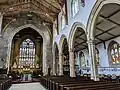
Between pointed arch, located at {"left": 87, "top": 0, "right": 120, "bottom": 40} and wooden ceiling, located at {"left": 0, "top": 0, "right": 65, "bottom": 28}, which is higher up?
wooden ceiling, located at {"left": 0, "top": 0, "right": 65, "bottom": 28}

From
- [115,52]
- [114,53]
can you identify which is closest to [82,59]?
[114,53]

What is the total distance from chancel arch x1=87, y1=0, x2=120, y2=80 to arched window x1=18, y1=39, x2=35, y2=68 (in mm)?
13575

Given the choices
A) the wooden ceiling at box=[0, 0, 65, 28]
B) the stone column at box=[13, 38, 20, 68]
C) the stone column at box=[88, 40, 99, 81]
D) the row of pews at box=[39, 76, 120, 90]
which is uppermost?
the wooden ceiling at box=[0, 0, 65, 28]

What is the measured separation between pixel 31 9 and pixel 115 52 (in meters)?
12.8

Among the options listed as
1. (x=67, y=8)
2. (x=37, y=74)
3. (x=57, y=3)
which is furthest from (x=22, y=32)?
(x=67, y=8)

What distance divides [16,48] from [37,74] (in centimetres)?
624

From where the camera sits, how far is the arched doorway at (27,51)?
68.8ft

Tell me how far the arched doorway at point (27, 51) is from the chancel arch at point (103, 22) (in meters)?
12.4

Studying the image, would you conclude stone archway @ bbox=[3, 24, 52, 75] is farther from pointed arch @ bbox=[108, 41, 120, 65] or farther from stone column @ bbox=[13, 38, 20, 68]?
pointed arch @ bbox=[108, 41, 120, 65]

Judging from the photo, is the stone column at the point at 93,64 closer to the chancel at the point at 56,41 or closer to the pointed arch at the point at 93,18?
the chancel at the point at 56,41

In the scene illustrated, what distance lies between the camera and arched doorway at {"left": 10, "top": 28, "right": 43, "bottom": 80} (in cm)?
2097

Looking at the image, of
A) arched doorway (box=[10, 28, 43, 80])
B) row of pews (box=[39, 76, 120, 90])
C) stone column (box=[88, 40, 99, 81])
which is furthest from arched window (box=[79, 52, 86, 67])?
row of pews (box=[39, 76, 120, 90])

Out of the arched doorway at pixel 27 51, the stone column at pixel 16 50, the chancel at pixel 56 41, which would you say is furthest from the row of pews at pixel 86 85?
the stone column at pixel 16 50

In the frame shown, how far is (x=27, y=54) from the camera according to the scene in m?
23.0
